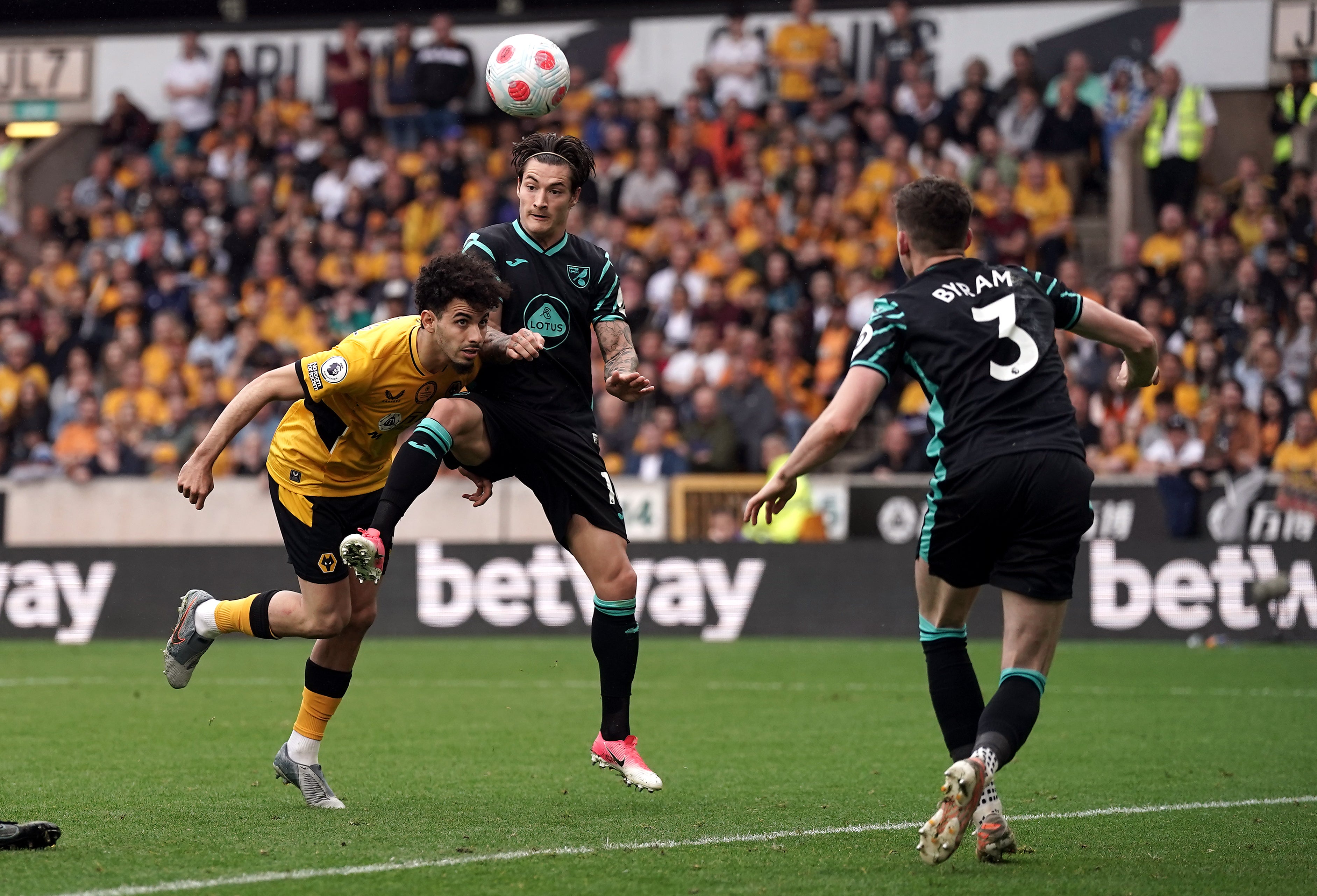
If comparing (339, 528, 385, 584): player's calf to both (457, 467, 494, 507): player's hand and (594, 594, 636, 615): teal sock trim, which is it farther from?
(594, 594, 636, 615): teal sock trim

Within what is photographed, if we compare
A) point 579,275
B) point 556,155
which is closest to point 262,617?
point 579,275

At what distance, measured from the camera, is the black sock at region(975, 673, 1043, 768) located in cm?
513

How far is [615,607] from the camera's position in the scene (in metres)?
6.73

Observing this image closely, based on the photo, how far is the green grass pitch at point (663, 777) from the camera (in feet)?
16.6

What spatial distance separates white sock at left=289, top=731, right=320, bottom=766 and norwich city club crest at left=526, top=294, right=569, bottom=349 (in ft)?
6.02

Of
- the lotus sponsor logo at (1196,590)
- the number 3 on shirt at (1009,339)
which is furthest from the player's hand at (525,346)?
the lotus sponsor logo at (1196,590)

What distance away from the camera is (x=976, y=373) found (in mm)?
5309

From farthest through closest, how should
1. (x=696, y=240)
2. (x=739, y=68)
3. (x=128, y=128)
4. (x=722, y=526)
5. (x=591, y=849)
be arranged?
(x=128, y=128)
(x=739, y=68)
(x=696, y=240)
(x=722, y=526)
(x=591, y=849)

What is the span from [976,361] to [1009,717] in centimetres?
113

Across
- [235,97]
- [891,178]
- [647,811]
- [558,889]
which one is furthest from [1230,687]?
[235,97]

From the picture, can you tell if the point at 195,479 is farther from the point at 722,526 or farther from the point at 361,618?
the point at 722,526

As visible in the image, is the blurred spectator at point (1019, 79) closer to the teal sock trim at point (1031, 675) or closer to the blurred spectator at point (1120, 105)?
the blurred spectator at point (1120, 105)

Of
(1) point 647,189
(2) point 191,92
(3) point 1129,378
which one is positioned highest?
(2) point 191,92

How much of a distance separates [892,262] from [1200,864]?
43.6 ft
